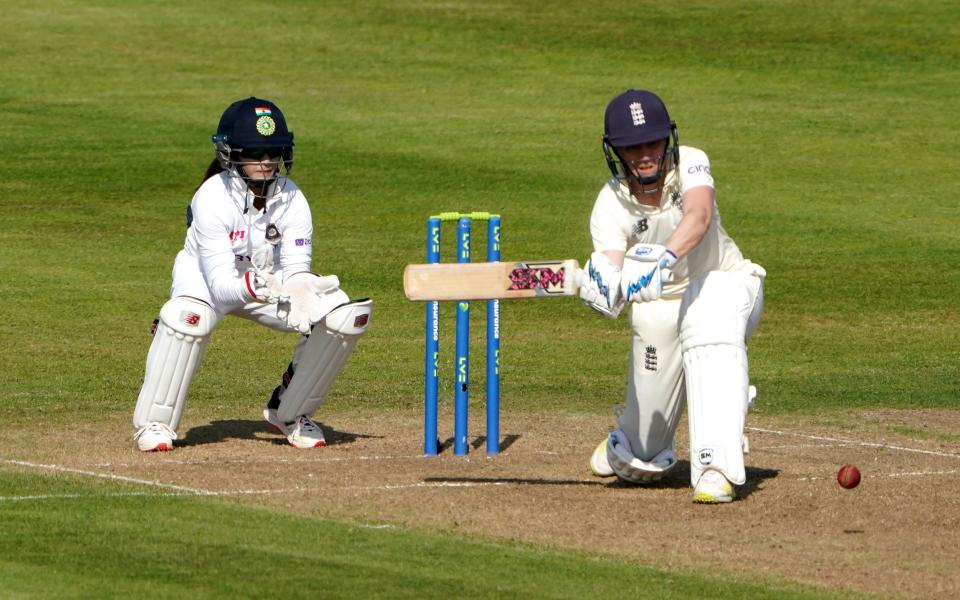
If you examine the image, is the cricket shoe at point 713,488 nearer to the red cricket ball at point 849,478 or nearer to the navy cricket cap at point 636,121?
the red cricket ball at point 849,478

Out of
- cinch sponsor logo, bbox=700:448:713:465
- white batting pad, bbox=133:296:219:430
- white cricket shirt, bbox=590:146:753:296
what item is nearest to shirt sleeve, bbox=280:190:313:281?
white batting pad, bbox=133:296:219:430

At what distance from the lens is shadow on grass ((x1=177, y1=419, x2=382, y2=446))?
31.3 feet

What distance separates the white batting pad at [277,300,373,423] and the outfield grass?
1399 mm

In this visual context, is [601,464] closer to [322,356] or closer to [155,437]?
[322,356]

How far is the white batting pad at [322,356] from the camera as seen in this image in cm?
914

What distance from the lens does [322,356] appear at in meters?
9.30

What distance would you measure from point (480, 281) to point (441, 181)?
11074mm

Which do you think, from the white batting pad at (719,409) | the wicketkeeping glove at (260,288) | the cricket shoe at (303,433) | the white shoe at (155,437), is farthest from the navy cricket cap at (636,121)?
the white shoe at (155,437)

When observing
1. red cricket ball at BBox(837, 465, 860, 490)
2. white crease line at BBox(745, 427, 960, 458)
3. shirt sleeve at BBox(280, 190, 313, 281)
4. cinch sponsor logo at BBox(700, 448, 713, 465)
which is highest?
shirt sleeve at BBox(280, 190, 313, 281)

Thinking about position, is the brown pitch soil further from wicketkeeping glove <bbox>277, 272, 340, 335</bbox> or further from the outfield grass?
wicketkeeping glove <bbox>277, 272, 340, 335</bbox>

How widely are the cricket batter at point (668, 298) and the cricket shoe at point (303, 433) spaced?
1.59 metres

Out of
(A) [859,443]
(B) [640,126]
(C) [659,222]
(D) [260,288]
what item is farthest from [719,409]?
(D) [260,288]

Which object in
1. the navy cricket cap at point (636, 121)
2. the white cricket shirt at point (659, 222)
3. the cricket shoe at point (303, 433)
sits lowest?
the cricket shoe at point (303, 433)

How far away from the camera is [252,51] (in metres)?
24.5
